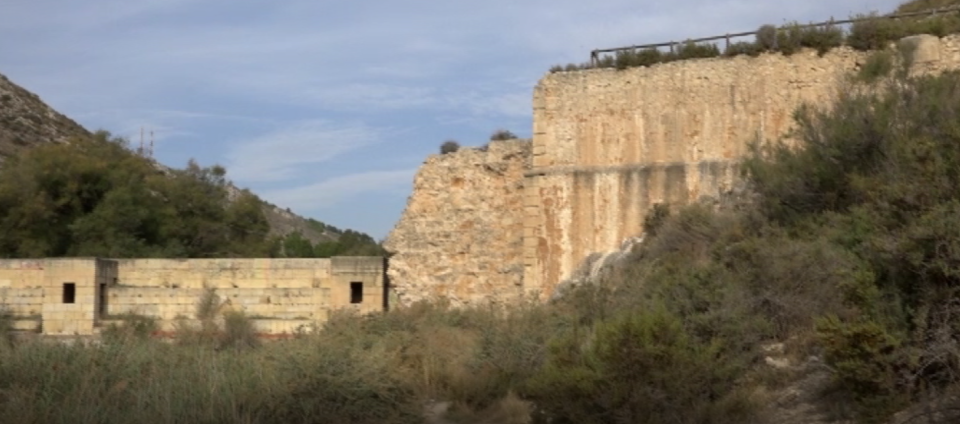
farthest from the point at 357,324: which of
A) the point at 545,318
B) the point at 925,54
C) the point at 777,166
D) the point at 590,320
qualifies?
the point at 925,54

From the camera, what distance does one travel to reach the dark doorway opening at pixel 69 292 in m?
21.4

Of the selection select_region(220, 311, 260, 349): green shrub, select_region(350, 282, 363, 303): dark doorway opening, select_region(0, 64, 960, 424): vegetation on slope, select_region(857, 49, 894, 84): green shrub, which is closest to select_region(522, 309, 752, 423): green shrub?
select_region(0, 64, 960, 424): vegetation on slope

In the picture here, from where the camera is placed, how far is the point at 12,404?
10.9m

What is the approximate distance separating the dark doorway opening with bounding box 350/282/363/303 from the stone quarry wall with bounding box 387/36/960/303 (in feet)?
2.51

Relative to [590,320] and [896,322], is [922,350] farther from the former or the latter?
[590,320]

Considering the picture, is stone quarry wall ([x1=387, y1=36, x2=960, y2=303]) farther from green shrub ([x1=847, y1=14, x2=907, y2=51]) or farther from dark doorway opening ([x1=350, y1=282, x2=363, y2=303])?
dark doorway opening ([x1=350, y1=282, x2=363, y2=303])

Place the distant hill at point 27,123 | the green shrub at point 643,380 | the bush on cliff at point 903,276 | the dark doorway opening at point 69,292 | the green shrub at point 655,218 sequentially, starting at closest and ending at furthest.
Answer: the bush on cliff at point 903,276
the green shrub at point 643,380
the green shrub at point 655,218
the dark doorway opening at point 69,292
the distant hill at point 27,123

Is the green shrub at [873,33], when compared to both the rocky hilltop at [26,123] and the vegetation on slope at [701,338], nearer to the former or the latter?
the vegetation on slope at [701,338]

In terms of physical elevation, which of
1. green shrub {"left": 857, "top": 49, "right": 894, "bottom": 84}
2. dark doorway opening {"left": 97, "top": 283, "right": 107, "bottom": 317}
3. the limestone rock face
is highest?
green shrub {"left": 857, "top": 49, "right": 894, "bottom": 84}

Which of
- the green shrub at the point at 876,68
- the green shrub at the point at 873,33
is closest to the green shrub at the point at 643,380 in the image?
the green shrub at the point at 876,68

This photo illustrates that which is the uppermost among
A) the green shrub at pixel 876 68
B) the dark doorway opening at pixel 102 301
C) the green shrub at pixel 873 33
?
the green shrub at pixel 873 33

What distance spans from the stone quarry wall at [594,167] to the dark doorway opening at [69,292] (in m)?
5.79

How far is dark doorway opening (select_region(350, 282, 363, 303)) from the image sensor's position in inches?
813

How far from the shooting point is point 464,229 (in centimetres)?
2003
